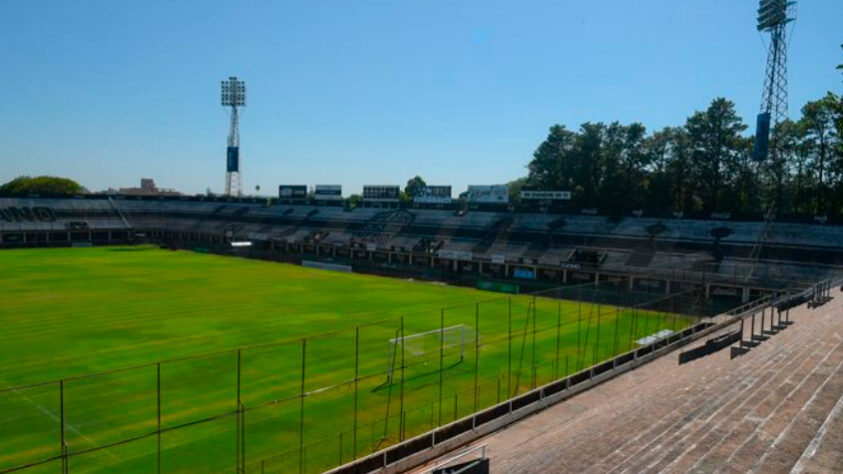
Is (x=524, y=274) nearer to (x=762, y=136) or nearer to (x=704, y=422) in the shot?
(x=762, y=136)

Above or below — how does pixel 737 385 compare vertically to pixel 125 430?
above

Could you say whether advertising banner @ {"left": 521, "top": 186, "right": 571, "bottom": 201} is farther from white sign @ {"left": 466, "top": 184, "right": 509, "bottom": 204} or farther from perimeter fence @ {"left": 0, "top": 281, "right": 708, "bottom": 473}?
perimeter fence @ {"left": 0, "top": 281, "right": 708, "bottom": 473}

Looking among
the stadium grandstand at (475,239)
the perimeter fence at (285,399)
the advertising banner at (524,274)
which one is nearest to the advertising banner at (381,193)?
the stadium grandstand at (475,239)

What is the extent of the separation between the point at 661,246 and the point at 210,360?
45003mm

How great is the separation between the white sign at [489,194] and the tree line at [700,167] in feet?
28.8

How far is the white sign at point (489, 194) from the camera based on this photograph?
7688 centimetres

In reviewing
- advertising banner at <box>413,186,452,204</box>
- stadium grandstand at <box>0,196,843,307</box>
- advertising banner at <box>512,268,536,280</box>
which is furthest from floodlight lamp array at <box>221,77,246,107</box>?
advertising banner at <box>512,268,536,280</box>

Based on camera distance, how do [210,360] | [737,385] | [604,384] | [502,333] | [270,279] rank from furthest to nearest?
[270,279], [502,333], [210,360], [604,384], [737,385]

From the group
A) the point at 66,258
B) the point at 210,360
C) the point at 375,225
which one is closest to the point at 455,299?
the point at 210,360

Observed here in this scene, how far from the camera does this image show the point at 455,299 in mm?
49000

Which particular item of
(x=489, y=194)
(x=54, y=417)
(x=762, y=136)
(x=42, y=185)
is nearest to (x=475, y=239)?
(x=489, y=194)

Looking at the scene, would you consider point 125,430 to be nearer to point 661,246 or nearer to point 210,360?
point 210,360

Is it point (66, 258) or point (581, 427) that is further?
point (66, 258)

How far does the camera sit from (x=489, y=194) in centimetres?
7769
